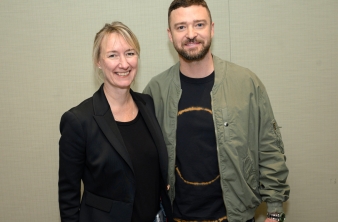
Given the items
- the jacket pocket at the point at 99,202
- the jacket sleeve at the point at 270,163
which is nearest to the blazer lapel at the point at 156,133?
the jacket pocket at the point at 99,202

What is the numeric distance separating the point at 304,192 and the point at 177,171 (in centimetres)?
113

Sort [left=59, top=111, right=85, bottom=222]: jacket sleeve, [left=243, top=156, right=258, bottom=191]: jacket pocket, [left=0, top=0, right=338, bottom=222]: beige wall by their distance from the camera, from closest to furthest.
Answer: [left=59, top=111, right=85, bottom=222]: jacket sleeve → [left=243, top=156, right=258, bottom=191]: jacket pocket → [left=0, top=0, right=338, bottom=222]: beige wall

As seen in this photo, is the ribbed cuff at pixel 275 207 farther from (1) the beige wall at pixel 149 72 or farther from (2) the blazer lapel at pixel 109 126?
(2) the blazer lapel at pixel 109 126

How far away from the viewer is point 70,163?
1.63 meters

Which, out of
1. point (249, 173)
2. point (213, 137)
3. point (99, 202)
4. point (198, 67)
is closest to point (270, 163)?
point (249, 173)

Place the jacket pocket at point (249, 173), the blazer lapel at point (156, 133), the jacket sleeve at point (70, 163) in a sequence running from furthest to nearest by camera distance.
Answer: the jacket pocket at point (249, 173), the blazer lapel at point (156, 133), the jacket sleeve at point (70, 163)

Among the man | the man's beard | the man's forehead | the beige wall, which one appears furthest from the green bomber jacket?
the beige wall

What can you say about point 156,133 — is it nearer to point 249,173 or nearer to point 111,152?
point 111,152

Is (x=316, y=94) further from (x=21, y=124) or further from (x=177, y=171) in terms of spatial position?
(x=21, y=124)

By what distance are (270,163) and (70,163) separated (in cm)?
103

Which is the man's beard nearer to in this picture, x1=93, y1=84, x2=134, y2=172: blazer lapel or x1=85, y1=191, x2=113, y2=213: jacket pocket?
x1=93, y1=84, x2=134, y2=172: blazer lapel

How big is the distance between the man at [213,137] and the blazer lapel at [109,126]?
1.13 ft

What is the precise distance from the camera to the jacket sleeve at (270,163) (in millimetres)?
1912

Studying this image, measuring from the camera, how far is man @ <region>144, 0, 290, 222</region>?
1.86m
